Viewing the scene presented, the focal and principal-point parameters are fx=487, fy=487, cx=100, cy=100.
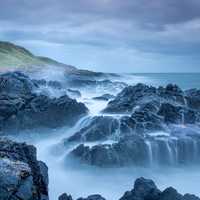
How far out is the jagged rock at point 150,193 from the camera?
26359 mm

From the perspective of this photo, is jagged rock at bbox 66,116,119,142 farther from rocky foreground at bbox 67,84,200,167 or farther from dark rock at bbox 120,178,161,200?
dark rock at bbox 120,178,161,200

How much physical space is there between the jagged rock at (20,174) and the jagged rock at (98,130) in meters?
21.1

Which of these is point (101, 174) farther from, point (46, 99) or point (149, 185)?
point (46, 99)

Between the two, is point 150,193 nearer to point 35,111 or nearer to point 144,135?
point 144,135

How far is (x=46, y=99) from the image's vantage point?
171ft

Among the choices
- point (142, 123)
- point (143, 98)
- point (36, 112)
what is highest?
point (143, 98)

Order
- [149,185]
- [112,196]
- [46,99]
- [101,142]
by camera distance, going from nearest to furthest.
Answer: [149,185], [112,196], [101,142], [46,99]

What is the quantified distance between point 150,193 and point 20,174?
916 cm

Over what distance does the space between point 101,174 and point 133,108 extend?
16.3m

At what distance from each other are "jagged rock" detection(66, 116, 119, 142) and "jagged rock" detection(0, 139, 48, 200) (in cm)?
2110

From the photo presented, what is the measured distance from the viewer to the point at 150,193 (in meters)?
26.9

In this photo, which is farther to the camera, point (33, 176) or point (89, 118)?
point (89, 118)

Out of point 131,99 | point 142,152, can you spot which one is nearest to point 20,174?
point 142,152

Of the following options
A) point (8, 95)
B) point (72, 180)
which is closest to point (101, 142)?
point (72, 180)
